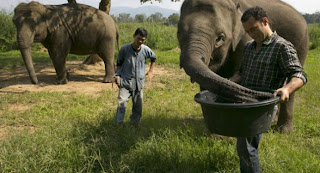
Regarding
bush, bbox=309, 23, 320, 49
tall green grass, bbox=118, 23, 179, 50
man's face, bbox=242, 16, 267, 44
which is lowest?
tall green grass, bbox=118, 23, 179, 50

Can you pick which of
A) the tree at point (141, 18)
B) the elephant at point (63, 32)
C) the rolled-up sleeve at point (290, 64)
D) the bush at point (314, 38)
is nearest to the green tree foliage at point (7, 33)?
the tree at point (141, 18)

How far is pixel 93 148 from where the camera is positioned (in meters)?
3.89

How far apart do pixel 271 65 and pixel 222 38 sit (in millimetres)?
836

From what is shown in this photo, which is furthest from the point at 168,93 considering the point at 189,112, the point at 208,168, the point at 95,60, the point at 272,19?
the point at 95,60

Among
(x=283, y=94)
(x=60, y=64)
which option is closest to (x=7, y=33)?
(x=60, y=64)

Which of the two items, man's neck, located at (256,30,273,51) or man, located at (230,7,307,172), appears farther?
man's neck, located at (256,30,273,51)

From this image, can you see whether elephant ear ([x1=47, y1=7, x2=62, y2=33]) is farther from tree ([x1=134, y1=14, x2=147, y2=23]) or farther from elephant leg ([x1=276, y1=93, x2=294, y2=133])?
tree ([x1=134, y1=14, x2=147, y2=23])

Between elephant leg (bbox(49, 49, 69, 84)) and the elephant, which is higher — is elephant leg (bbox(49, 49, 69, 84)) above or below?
below

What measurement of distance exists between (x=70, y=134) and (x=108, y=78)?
4.95 meters

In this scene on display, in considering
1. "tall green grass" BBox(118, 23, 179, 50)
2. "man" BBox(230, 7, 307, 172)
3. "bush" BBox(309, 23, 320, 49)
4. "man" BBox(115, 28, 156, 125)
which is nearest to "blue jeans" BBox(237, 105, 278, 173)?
"man" BBox(230, 7, 307, 172)

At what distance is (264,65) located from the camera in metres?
2.87

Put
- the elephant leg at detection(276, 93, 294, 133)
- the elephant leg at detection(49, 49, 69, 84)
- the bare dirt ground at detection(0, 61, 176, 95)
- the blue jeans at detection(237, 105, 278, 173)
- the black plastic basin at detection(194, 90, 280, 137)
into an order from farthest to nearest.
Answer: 1. the elephant leg at detection(49, 49, 69, 84)
2. the bare dirt ground at detection(0, 61, 176, 95)
3. the elephant leg at detection(276, 93, 294, 133)
4. the blue jeans at detection(237, 105, 278, 173)
5. the black plastic basin at detection(194, 90, 280, 137)

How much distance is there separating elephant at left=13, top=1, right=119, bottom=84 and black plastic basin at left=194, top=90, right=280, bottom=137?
628cm

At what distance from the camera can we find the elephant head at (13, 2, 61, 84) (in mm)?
7715
